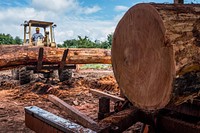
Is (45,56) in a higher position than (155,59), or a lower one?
lower

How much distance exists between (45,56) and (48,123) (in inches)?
161

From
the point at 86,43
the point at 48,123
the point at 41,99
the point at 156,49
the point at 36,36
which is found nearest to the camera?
the point at 156,49

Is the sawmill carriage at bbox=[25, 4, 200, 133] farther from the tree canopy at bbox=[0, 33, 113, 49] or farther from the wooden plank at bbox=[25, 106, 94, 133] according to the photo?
the tree canopy at bbox=[0, 33, 113, 49]

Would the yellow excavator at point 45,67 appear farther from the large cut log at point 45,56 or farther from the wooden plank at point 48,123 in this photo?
the wooden plank at point 48,123

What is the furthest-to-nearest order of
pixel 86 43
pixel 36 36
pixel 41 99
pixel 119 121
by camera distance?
pixel 86 43, pixel 36 36, pixel 41 99, pixel 119 121

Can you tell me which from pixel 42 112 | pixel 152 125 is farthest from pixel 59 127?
pixel 152 125

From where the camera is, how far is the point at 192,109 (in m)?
2.41

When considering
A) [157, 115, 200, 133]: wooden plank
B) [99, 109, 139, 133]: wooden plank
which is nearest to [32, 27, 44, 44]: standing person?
[99, 109, 139, 133]: wooden plank

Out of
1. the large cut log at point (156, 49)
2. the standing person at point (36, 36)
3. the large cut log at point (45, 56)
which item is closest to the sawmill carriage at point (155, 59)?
the large cut log at point (156, 49)

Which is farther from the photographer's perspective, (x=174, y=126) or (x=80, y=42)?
(x=80, y=42)

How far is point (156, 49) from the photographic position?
169cm

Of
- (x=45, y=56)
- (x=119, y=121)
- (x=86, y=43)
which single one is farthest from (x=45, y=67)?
(x=86, y=43)

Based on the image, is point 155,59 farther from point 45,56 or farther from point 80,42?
point 80,42

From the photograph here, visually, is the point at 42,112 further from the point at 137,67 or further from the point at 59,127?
the point at 137,67
